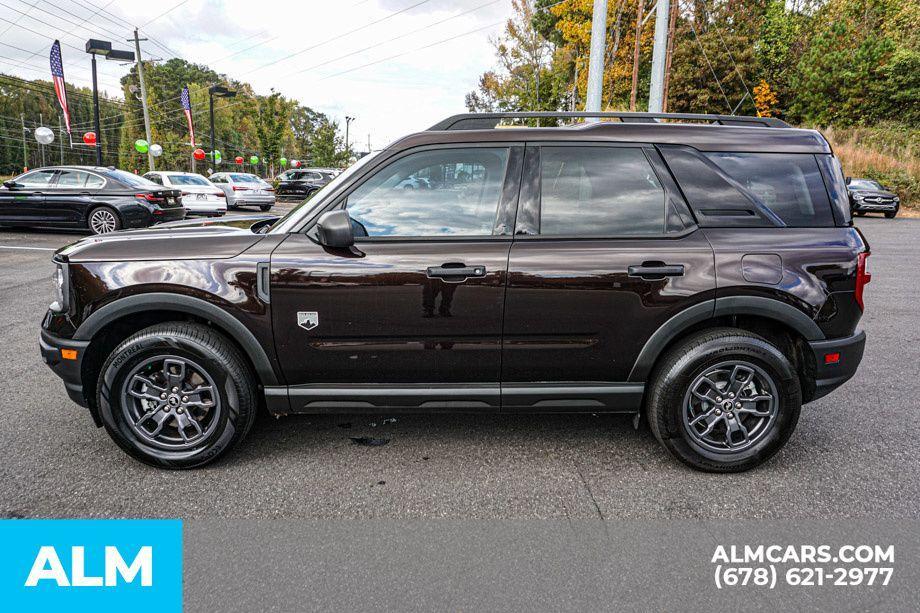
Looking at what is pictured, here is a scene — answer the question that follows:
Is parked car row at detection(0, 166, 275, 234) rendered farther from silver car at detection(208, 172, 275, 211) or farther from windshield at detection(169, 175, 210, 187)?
silver car at detection(208, 172, 275, 211)

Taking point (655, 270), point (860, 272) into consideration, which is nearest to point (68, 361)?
point (655, 270)

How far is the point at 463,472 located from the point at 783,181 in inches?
93.4

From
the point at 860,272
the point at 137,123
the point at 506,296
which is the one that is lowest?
the point at 506,296

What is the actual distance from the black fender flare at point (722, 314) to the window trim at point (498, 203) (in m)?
0.95

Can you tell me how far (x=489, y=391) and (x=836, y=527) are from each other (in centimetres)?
174

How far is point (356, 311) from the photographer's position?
124 inches

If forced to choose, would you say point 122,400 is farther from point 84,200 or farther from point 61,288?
point 84,200

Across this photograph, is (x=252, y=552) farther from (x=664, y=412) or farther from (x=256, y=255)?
(x=664, y=412)

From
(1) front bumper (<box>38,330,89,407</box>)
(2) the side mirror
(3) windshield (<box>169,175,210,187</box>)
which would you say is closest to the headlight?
(1) front bumper (<box>38,330,89,407</box>)

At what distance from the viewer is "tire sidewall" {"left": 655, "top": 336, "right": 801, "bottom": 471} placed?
3.20 meters

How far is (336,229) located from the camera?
3.03 meters

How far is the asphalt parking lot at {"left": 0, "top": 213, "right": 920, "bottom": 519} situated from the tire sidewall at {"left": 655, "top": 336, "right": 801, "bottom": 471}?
11cm

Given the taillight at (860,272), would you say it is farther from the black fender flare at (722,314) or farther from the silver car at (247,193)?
the silver car at (247,193)

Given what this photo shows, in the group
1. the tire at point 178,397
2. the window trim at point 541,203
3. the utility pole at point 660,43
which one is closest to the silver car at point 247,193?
the utility pole at point 660,43
